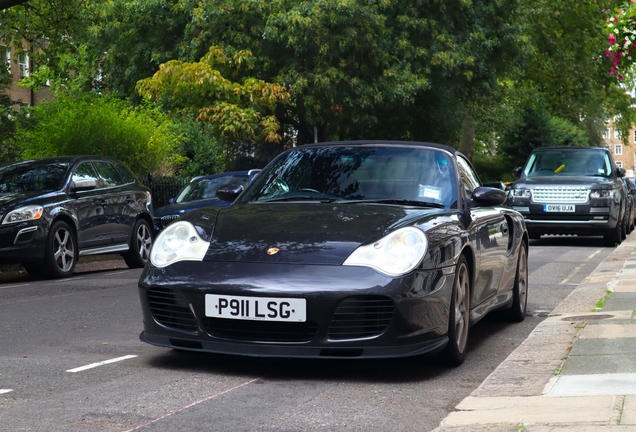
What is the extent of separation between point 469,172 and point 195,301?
113 inches

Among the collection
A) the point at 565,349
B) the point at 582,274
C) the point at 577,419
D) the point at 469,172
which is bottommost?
the point at 582,274

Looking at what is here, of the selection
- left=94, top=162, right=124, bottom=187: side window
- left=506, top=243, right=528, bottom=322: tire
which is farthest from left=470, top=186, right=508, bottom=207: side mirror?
left=94, top=162, right=124, bottom=187: side window

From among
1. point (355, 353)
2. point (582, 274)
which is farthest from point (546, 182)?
point (355, 353)

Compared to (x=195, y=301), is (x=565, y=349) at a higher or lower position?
lower

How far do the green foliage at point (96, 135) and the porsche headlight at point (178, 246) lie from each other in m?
15.3

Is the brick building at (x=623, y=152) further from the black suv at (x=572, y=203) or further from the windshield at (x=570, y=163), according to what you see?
the black suv at (x=572, y=203)

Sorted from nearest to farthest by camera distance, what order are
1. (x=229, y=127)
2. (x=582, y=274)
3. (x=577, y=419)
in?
1. (x=577, y=419)
2. (x=582, y=274)
3. (x=229, y=127)

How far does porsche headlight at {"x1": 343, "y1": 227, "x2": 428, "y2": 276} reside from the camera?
5.75m

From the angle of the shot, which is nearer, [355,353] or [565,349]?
[355,353]

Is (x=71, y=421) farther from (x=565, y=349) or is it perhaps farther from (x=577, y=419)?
(x=565, y=349)

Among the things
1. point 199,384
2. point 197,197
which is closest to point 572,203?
point 197,197

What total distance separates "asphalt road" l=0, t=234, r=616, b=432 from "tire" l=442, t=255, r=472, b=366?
10 centimetres

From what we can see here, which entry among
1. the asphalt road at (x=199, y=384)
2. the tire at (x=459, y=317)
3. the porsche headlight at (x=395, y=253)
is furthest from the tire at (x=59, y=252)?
the porsche headlight at (x=395, y=253)

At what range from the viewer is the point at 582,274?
13.8 m
